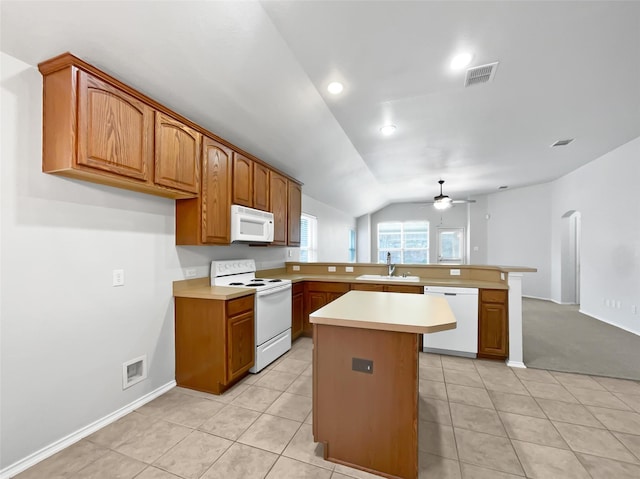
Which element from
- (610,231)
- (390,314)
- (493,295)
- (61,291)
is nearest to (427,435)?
(390,314)

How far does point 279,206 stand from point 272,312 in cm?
150

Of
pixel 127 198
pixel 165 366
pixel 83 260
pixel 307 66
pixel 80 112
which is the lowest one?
pixel 165 366

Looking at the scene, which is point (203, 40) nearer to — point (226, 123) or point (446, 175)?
point (226, 123)

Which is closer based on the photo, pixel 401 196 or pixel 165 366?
pixel 165 366

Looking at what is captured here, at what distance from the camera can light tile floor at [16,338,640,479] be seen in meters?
1.57

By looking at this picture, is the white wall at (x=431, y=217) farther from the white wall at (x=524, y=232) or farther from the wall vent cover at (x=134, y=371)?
the wall vent cover at (x=134, y=371)

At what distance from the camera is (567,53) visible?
84.0 inches

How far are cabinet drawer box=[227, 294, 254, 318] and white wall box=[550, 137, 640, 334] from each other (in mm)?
5431

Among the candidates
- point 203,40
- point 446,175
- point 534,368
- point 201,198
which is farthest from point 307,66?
point 446,175

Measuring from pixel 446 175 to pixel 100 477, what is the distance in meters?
6.43

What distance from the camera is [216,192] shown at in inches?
104

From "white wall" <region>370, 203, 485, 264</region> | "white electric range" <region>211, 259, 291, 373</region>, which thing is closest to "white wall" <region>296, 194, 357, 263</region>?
"white wall" <region>370, 203, 485, 264</region>

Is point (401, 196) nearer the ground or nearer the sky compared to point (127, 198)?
nearer the sky

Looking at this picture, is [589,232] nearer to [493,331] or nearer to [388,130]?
[493,331]
